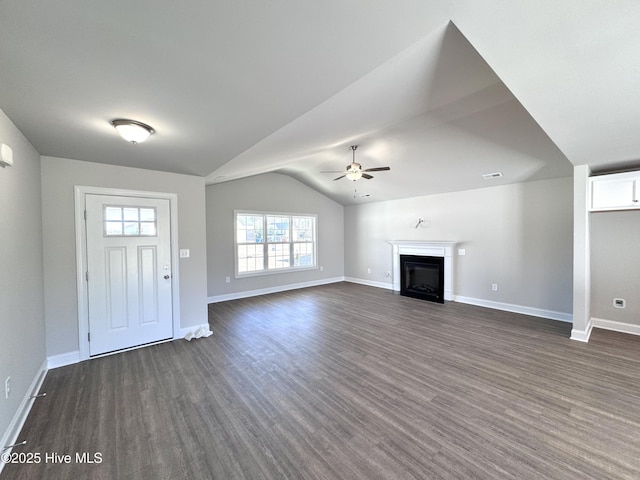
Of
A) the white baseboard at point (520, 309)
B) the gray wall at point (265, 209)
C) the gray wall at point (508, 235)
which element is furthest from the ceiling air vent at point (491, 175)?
the gray wall at point (265, 209)

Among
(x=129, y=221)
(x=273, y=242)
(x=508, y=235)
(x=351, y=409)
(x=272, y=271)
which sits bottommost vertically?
(x=351, y=409)

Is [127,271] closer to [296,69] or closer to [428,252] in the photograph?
[296,69]

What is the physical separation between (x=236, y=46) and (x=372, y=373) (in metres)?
3.05

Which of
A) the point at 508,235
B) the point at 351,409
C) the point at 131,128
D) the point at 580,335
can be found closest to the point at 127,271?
the point at 131,128

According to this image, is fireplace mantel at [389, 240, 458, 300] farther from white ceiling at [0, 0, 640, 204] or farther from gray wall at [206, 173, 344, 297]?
white ceiling at [0, 0, 640, 204]

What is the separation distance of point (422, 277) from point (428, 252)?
2.17 feet

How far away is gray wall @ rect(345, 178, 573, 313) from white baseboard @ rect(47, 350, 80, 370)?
6.53 metres

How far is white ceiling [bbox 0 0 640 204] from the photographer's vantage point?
1143mm

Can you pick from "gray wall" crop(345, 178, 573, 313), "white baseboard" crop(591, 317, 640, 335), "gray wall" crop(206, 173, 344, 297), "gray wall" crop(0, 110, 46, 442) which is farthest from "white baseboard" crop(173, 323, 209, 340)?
"white baseboard" crop(591, 317, 640, 335)

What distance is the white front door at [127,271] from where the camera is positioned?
324 cm

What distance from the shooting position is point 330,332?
13.3ft

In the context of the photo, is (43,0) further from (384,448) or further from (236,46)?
(384,448)

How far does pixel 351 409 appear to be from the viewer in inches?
89.0

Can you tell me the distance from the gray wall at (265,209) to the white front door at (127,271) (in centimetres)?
217
